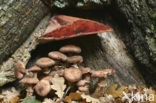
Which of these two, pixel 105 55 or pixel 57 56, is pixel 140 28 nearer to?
pixel 105 55

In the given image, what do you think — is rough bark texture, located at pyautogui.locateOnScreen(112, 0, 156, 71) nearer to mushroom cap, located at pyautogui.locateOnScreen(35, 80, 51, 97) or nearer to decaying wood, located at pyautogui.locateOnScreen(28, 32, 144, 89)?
decaying wood, located at pyautogui.locateOnScreen(28, 32, 144, 89)

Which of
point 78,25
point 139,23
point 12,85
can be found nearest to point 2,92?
point 12,85

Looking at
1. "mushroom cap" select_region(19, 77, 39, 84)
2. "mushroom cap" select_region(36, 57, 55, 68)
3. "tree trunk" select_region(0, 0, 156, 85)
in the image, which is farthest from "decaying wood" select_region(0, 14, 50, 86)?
"mushroom cap" select_region(36, 57, 55, 68)

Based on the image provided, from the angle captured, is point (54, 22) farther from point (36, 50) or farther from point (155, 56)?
point (155, 56)

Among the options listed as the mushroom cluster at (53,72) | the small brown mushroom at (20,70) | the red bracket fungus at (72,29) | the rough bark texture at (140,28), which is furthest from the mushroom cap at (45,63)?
the rough bark texture at (140,28)

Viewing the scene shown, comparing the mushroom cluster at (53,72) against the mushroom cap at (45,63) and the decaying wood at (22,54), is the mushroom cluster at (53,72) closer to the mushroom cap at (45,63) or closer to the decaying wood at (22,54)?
the mushroom cap at (45,63)

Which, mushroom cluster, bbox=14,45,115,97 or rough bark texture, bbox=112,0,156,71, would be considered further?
rough bark texture, bbox=112,0,156,71
